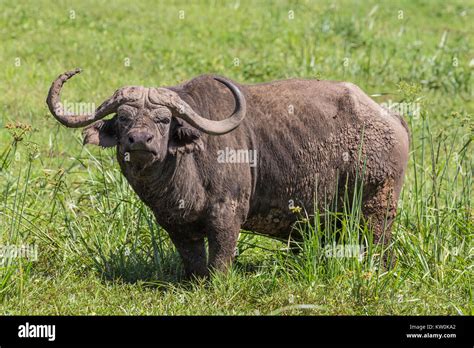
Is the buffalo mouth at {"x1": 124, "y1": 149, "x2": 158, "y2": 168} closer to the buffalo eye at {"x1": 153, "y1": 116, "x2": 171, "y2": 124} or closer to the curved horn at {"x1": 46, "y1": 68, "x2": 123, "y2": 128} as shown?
the buffalo eye at {"x1": 153, "y1": 116, "x2": 171, "y2": 124}

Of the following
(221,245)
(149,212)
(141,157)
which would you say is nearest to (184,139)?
(141,157)

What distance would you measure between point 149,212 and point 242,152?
4.23 feet

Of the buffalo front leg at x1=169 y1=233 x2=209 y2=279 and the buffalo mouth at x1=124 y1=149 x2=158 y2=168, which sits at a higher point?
the buffalo mouth at x1=124 y1=149 x2=158 y2=168

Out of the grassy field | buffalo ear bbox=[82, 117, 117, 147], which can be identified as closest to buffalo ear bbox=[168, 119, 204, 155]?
buffalo ear bbox=[82, 117, 117, 147]

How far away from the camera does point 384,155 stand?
8570 mm

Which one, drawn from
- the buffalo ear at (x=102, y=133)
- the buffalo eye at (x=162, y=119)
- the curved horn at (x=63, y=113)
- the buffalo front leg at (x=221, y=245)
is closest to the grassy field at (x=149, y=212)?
the buffalo front leg at (x=221, y=245)

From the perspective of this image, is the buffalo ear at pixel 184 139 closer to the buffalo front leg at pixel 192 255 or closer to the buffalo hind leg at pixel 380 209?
the buffalo front leg at pixel 192 255

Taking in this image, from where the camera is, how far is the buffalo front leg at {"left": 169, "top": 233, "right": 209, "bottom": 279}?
8.31 metres

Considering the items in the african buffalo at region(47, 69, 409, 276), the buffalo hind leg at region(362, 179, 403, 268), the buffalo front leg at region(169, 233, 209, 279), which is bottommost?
the buffalo front leg at region(169, 233, 209, 279)

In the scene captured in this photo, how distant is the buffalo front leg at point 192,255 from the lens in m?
8.31

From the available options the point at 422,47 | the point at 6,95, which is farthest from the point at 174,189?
the point at 422,47

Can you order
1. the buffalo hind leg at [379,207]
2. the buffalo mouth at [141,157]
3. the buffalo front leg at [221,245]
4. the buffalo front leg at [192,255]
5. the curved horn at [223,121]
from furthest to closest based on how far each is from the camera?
the buffalo hind leg at [379,207] → the buffalo front leg at [192,255] → the buffalo front leg at [221,245] → the curved horn at [223,121] → the buffalo mouth at [141,157]

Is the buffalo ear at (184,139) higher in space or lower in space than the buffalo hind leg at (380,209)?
higher

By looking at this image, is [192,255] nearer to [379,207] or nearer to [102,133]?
[102,133]
